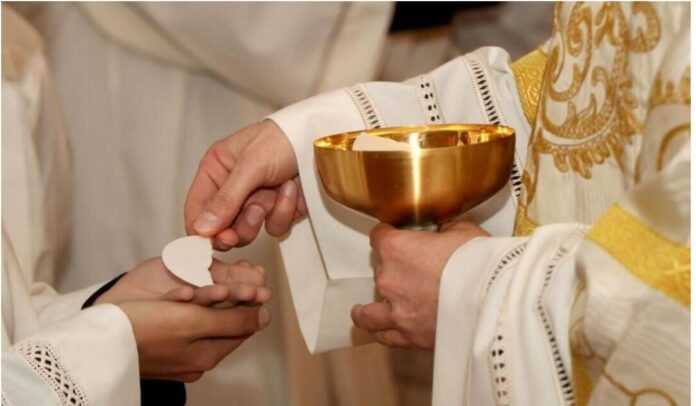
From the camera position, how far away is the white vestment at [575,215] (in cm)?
77

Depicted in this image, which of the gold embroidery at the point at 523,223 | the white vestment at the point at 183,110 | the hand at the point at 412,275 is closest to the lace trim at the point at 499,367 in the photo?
the hand at the point at 412,275

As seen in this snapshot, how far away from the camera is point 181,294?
1.12 metres

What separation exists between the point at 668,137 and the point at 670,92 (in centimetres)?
4

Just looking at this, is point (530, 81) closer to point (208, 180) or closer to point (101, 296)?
point (208, 180)

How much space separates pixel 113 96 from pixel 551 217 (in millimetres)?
979

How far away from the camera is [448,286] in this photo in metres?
0.93

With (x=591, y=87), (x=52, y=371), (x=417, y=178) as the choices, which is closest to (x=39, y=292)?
(x=52, y=371)

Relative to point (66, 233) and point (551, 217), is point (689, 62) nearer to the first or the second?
point (551, 217)

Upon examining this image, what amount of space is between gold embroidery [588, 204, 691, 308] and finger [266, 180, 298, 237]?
1.65 feet

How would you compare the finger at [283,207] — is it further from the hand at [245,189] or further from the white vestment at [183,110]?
the white vestment at [183,110]

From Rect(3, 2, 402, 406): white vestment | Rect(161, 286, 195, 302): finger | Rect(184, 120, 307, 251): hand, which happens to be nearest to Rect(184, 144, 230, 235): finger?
Rect(184, 120, 307, 251): hand

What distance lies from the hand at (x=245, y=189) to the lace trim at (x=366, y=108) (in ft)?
0.31

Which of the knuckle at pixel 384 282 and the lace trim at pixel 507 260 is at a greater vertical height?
the lace trim at pixel 507 260

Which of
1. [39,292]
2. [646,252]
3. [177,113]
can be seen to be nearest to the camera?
[646,252]
